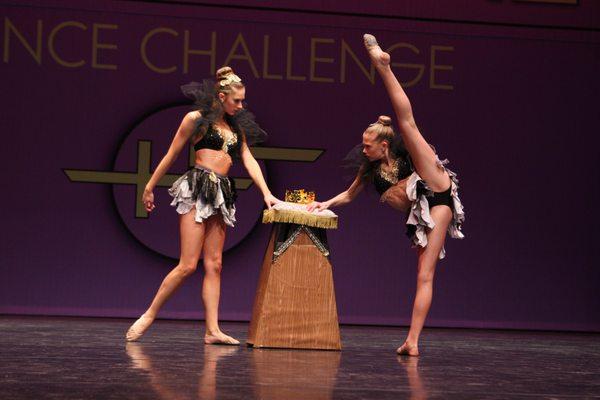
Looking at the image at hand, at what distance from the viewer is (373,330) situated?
693cm

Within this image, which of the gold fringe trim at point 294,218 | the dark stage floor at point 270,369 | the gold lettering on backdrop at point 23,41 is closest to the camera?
the dark stage floor at point 270,369

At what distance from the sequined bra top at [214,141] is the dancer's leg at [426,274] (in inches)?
45.1

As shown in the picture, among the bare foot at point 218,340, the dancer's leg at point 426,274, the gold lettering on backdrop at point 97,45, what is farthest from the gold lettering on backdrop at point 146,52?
the dancer's leg at point 426,274

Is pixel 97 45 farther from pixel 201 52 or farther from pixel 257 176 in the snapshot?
pixel 257 176

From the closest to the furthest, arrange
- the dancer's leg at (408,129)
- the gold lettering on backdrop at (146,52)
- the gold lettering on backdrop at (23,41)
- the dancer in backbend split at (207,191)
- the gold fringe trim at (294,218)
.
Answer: the dancer's leg at (408,129) < the gold fringe trim at (294,218) < the dancer in backbend split at (207,191) < the gold lettering on backdrop at (23,41) < the gold lettering on backdrop at (146,52)

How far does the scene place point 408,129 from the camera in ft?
15.4

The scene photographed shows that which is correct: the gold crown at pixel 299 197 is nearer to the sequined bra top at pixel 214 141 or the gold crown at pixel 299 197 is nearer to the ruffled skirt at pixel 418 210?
the sequined bra top at pixel 214 141

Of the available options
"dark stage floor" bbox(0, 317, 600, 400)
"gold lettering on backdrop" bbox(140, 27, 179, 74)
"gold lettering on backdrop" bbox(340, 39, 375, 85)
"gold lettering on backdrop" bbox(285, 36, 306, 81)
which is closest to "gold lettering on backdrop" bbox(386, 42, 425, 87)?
"gold lettering on backdrop" bbox(340, 39, 375, 85)

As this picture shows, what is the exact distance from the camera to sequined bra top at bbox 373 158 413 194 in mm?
5008

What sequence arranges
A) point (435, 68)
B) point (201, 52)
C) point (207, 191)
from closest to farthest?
1. point (207, 191)
2. point (201, 52)
3. point (435, 68)

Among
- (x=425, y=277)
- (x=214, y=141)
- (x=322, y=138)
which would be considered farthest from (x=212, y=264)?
(x=322, y=138)

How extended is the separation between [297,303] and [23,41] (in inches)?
137

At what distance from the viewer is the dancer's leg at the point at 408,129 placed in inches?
182

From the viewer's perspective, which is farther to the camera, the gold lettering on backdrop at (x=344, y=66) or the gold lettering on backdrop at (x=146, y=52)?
the gold lettering on backdrop at (x=344, y=66)
